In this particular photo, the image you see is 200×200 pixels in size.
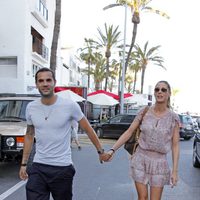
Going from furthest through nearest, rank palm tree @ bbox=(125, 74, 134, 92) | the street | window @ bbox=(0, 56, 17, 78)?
palm tree @ bbox=(125, 74, 134, 92) → window @ bbox=(0, 56, 17, 78) → the street

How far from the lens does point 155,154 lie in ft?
14.2

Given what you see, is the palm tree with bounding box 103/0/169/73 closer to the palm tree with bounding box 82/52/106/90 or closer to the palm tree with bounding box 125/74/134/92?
the palm tree with bounding box 82/52/106/90

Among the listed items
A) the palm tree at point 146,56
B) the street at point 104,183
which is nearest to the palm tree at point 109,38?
the palm tree at point 146,56

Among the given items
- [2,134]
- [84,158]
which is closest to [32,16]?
[84,158]

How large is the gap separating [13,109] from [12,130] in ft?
5.65

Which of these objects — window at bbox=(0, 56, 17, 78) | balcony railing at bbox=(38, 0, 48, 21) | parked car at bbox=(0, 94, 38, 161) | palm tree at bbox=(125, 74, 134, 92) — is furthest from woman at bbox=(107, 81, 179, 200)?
palm tree at bbox=(125, 74, 134, 92)

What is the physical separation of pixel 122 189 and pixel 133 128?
3.74 meters

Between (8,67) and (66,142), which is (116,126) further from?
(66,142)

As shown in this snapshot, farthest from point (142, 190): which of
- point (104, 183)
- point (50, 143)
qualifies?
point (104, 183)

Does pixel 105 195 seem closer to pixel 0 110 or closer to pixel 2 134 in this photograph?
pixel 2 134

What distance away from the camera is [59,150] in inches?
158

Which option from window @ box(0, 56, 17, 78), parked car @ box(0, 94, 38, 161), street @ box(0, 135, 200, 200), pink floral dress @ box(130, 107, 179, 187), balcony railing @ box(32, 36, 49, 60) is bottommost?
street @ box(0, 135, 200, 200)

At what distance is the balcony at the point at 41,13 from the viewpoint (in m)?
32.0

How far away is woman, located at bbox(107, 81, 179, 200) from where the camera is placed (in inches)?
169
